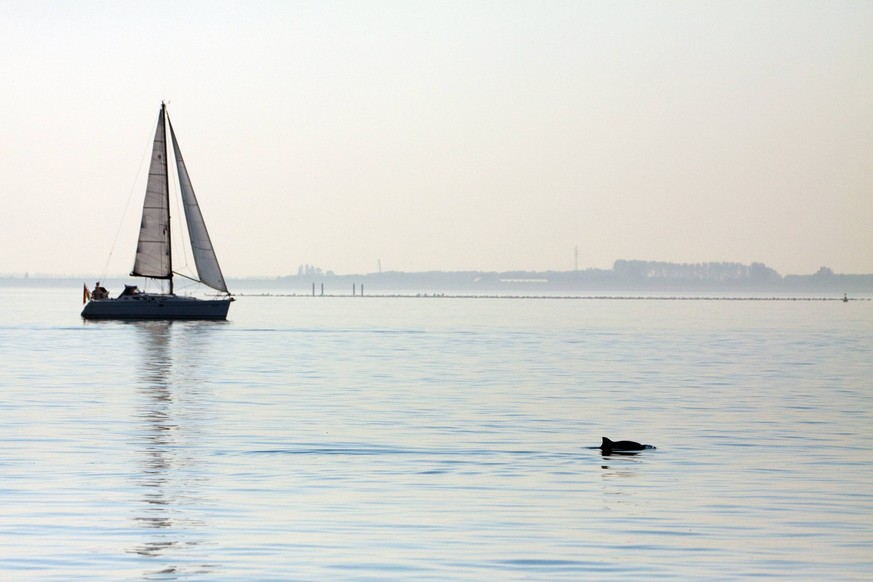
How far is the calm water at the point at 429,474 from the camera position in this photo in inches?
790

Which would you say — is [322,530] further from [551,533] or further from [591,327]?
[591,327]

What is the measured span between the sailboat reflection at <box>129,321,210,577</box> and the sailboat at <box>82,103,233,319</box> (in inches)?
2356

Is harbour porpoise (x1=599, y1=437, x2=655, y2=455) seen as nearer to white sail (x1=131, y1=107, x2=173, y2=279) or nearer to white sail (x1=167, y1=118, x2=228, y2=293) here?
white sail (x1=131, y1=107, x2=173, y2=279)

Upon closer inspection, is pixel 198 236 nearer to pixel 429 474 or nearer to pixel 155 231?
pixel 155 231

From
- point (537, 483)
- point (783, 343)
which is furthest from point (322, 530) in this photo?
point (783, 343)

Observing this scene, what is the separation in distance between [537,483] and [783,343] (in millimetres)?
77825

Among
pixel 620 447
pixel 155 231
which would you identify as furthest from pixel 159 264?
pixel 620 447

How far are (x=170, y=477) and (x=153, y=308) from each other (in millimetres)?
92031

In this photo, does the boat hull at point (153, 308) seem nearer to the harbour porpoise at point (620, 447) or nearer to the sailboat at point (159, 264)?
the sailboat at point (159, 264)

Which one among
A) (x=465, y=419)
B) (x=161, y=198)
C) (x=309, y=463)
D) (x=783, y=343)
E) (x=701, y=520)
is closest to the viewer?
(x=701, y=520)

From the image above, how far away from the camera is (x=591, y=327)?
137m

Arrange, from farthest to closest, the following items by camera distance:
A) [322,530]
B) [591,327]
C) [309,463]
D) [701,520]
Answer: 1. [591,327]
2. [309,463]
3. [701,520]
4. [322,530]

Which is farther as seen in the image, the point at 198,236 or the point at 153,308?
the point at 198,236

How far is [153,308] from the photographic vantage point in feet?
388
